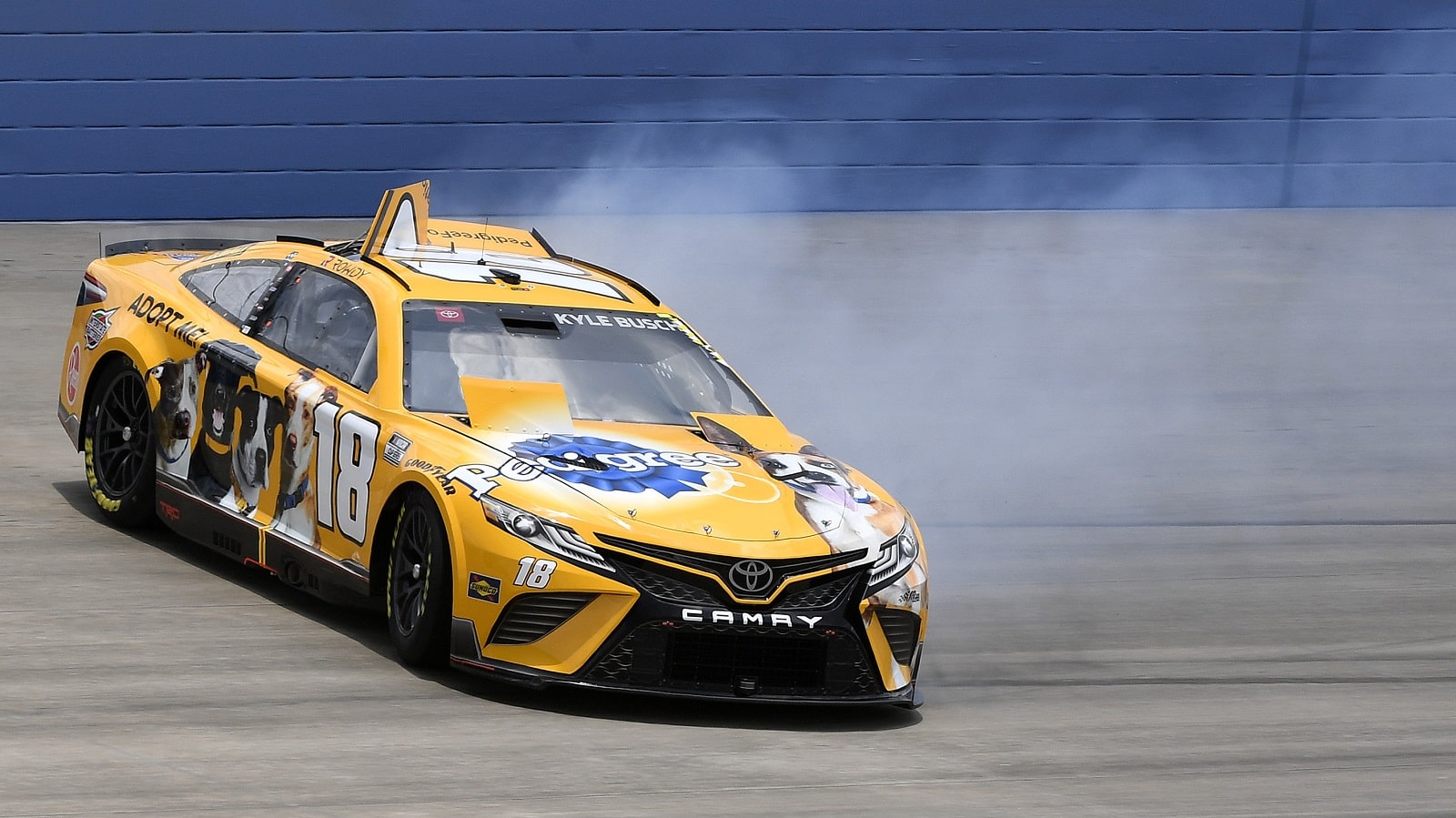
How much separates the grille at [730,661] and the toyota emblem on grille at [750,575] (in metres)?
0.12

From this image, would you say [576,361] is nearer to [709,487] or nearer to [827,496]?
[709,487]

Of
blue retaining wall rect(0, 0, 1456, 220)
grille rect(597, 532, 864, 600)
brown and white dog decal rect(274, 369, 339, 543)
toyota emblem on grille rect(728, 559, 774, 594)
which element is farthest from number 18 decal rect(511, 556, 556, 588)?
blue retaining wall rect(0, 0, 1456, 220)

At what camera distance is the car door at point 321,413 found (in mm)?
7004

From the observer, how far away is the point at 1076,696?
23.1 ft

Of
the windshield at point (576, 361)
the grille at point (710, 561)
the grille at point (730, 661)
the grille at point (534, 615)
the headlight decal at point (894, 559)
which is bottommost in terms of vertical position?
the grille at point (730, 661)

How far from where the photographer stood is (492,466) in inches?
257

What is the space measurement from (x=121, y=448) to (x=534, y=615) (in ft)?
9.01

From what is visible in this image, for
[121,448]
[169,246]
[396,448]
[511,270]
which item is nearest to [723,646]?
[396,448]

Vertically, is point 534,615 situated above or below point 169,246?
below

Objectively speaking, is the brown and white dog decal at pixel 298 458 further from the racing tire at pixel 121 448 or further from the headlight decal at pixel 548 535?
the headlight decal at pixel 548 535

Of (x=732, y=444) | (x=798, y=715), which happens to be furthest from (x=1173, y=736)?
(x=732, y=444)

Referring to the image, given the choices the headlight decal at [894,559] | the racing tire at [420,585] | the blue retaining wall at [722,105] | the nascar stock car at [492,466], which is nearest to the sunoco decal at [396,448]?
the nascar stock car at [492,466]

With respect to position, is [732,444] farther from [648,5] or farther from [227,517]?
[648,5]

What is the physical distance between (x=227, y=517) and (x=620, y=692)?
1.93 meters
